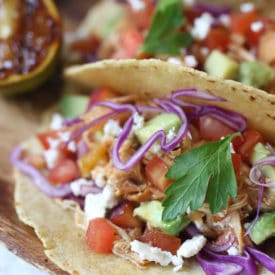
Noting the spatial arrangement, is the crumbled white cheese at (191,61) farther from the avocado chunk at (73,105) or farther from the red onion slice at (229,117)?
the avocado chunk at (73,105)

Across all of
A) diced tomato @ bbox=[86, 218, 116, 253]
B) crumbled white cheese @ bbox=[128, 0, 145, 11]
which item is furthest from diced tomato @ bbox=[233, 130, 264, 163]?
crumbled white cheese @ bbox=[128, 0, 145, 11]

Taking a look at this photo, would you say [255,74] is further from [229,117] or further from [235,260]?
[235,260]

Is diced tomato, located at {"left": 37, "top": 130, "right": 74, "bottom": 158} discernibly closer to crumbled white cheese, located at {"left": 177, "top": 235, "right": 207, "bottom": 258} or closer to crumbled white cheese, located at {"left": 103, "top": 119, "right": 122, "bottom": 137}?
crumbled white cheese, located at {"left": 103, "top": 119, "right": 122, "bottom": 137}

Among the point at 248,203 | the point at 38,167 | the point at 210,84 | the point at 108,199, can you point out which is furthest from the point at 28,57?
the point at 248,203

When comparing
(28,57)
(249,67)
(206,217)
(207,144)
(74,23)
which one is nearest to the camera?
(207,144)

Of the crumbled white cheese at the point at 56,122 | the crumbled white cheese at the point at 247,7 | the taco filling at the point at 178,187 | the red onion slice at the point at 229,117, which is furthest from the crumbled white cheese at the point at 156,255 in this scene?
the crumbled white cheese at the point at 247,7

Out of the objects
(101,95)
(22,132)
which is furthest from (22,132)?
(101,95)

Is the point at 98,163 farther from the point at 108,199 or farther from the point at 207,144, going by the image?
the point at 207,144
